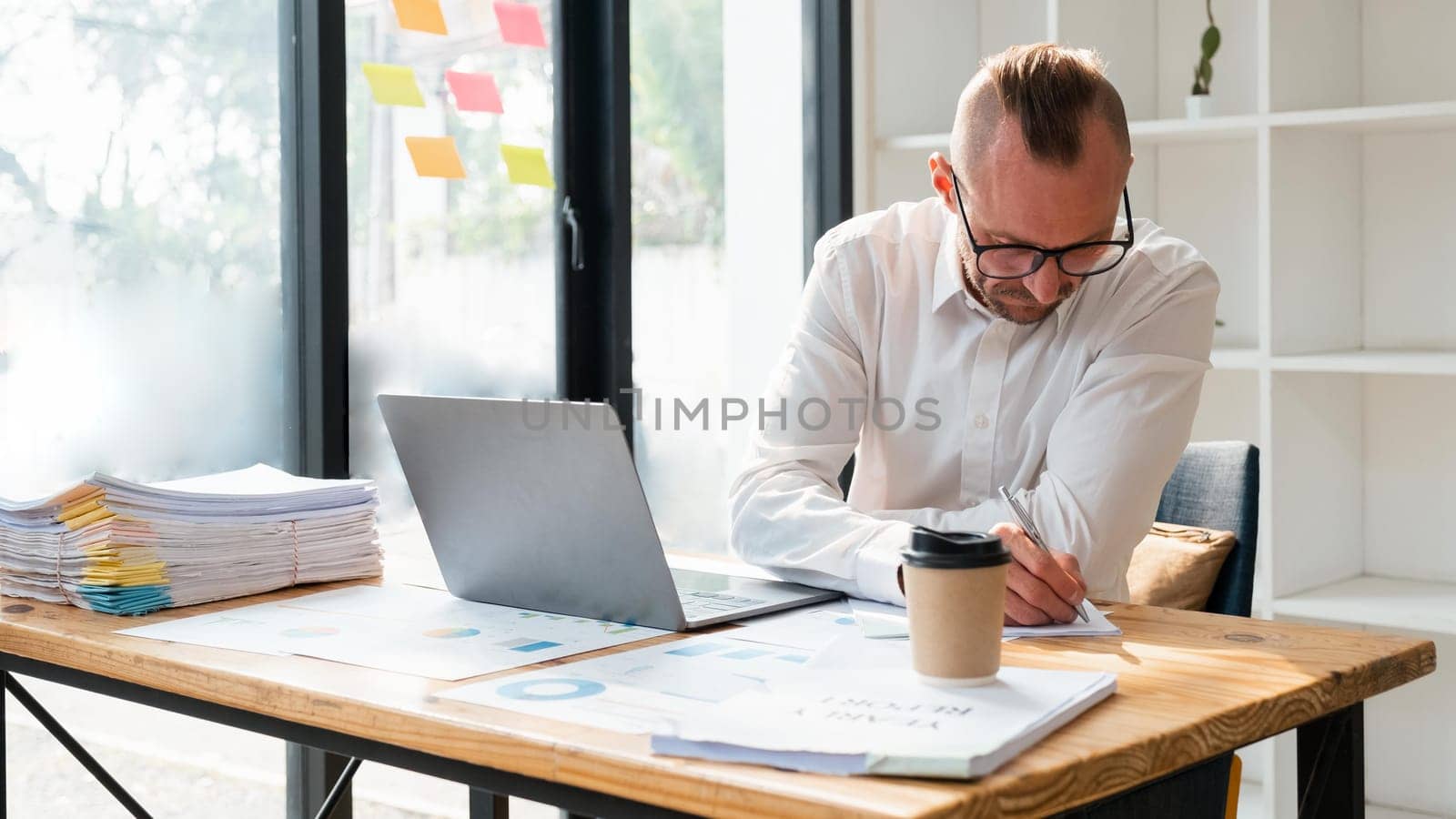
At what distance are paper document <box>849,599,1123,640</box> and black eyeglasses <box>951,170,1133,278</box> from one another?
438 mm

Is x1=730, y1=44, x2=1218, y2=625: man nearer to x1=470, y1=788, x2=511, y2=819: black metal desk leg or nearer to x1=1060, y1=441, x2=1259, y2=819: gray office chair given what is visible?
x1=1060, y1=441, x2=1259, y2=819: gray office chair

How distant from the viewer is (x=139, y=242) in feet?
6.54

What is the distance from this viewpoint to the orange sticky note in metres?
2.29

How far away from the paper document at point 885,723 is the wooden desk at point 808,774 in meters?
0.01

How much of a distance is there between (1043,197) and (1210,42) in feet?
4.59

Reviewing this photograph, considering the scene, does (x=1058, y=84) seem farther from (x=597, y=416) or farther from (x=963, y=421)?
(x=597, y=416)

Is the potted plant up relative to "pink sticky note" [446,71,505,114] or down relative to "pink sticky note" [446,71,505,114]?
up

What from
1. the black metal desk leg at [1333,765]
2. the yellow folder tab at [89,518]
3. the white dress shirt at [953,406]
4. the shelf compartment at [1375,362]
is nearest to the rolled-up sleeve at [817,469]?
the white dress shirt at [953,406]

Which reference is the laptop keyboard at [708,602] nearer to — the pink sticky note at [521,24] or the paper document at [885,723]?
the paper document at [885,723]

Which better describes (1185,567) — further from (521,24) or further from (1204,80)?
(521,24)

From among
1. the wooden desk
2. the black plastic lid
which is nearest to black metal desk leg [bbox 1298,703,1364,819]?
the wooden desk

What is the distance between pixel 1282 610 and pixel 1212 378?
1.90 ft

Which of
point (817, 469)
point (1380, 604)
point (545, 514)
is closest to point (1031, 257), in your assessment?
point (817, 469)

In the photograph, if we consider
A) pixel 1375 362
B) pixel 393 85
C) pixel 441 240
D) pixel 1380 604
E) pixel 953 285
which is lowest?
pixel 1380 604
